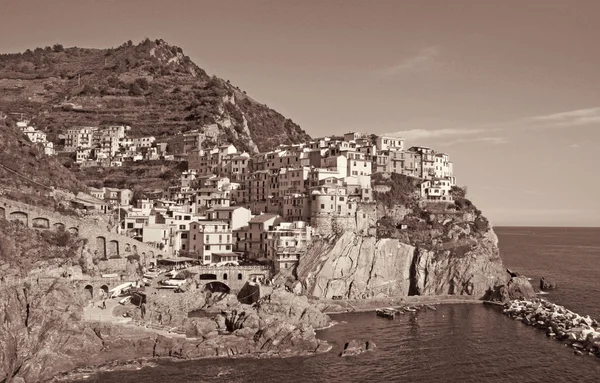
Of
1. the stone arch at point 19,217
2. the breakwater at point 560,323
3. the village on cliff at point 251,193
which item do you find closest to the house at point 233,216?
the village on cliff at point 251,193

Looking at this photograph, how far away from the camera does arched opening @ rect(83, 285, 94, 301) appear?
6247 cm

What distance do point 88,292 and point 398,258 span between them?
41.0m

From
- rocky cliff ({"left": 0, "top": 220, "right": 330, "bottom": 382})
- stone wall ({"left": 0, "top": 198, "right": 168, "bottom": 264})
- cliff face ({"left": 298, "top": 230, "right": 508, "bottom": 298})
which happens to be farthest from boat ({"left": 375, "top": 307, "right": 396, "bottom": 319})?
stone wall ({"left": 0, "top": 198, "right": 168, "bottom": 264})

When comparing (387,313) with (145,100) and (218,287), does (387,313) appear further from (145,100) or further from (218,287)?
(145,100)

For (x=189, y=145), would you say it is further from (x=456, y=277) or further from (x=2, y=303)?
(x=2, y=303)

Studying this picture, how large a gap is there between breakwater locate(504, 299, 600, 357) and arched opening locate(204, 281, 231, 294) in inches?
1379

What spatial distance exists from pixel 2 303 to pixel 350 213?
48434 millimetres

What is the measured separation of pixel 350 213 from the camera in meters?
85.0

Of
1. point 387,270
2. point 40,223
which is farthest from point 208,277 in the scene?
point 387,270

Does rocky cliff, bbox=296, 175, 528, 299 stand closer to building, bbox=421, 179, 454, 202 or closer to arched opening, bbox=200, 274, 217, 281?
building, bbox=421, 179, 454, 202

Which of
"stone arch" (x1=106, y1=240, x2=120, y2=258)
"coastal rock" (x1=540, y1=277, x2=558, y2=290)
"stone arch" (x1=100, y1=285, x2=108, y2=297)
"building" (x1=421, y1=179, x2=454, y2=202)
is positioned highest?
"building" (x1=421, y1=179, x2=454, y2=202)

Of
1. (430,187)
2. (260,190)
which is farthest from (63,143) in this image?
(430,187)

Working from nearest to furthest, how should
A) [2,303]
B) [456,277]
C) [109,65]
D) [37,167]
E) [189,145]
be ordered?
[2,303] → [456,277] → [37,167] → [189,145] → [109,65]

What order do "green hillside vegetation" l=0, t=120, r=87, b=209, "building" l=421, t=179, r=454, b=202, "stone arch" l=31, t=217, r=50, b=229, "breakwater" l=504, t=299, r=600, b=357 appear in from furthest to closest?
"building" l=421, t=179, r=454, b=202, "green hillside vegetation" l=0, t=120, r=87, b=209, "stone arch" l=31, t=217, r=50, b=229, "breakwater" l=504, t=299, r=600, b=357
